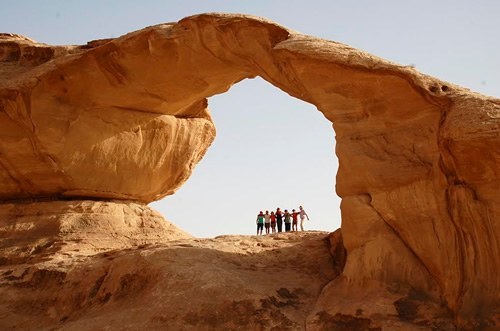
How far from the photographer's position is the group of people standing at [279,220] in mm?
15993

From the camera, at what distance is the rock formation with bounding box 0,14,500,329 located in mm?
8805

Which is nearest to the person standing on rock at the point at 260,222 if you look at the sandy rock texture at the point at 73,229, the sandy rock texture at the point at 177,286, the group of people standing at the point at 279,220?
the group of people standing at the point at 279,220

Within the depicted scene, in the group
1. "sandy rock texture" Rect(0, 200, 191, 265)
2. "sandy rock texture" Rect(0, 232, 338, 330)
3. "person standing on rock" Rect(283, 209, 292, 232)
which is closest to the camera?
"sandy rock texture" Rect(0, 232, 338, 330)

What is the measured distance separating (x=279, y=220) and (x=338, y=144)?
6.22 meters

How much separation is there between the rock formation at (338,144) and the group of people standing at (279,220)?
3.24 m

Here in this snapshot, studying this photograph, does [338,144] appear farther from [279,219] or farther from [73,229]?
[279,219]

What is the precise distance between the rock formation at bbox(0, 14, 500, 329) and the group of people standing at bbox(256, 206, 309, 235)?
3245 mm

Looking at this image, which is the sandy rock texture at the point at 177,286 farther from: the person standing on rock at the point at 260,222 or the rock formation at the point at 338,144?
the person standing on rock at the point at 260,222

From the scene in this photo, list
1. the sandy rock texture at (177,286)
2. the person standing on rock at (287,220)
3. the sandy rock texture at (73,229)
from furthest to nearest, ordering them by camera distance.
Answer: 1. the person standing on rock at (287,220)
2. the sandy rock texture at (73,229)
3. the sandy rock texture at (177,286)

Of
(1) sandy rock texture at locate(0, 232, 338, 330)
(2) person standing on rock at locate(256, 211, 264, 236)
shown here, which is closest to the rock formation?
(1) sandy rock texture at locate(0, 232, 338, 330)

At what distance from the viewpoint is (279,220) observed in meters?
16.1

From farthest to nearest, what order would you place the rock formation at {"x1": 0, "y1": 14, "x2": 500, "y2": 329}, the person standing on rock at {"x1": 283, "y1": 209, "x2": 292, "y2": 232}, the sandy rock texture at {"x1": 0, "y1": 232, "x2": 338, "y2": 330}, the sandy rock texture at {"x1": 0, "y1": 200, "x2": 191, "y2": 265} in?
the person standing on rock at {"x1": 283, "y1": 209, "x2": 292, "y2": 232} < the sandy rock texture at {"x1": 0, "y1": 200, "x2": 191, "y2": 265} < the sandy rock texture at {"x1": 0, "y1": 232, "x2": 338, "y2": 330} < the rock formation at {"x1": 0, "y1": 14, "x2": 500, "y2": 329}

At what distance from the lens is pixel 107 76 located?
12602 mm

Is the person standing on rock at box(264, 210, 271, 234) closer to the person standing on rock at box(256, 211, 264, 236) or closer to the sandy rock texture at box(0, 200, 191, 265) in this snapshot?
the person standing on rock at box(256, 211, 264, 236)
